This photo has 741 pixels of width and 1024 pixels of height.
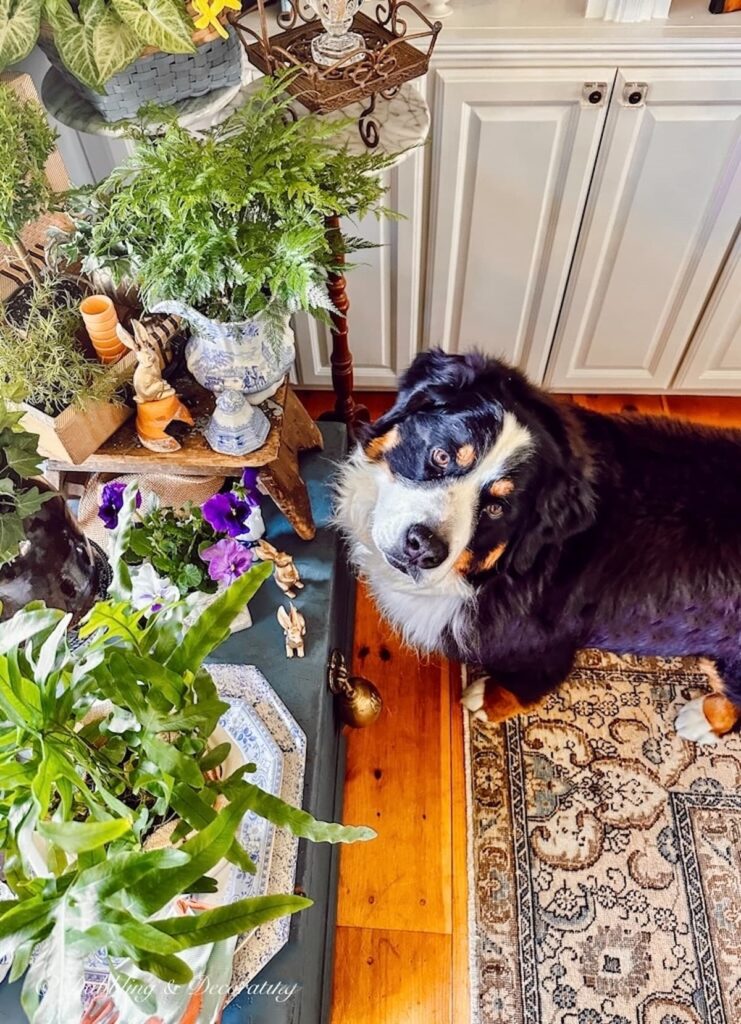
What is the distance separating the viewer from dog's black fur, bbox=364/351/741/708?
3.84 ft

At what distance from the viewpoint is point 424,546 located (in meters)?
1.14

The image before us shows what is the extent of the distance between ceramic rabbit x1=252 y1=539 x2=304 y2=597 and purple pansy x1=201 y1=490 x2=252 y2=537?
7 centimetres

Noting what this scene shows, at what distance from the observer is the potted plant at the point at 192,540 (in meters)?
1.15

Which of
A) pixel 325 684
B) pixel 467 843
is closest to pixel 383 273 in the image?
pixel 325 684

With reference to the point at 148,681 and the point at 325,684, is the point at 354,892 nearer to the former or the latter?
the point at 325,684

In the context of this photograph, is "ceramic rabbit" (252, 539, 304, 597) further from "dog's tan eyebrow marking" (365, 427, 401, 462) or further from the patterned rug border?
the patterned rug border

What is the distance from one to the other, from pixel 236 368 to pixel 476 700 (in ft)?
3.09

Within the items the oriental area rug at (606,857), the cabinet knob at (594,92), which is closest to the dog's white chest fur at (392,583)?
the oriental area rug at (606,857)

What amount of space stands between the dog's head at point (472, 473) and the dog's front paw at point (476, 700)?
45 cm

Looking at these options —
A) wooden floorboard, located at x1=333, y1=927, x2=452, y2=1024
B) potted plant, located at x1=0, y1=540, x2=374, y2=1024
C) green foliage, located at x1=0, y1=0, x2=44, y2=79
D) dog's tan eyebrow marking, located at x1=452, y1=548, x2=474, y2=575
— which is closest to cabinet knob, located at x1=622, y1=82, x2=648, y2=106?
dog's tan eyebrow marking, located at x1=452, y1=548, x2=474, y2=575

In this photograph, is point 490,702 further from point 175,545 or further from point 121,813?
point 121,813

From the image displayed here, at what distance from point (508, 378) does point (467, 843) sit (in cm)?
94

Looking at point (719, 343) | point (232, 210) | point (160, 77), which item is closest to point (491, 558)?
point (232, 210)

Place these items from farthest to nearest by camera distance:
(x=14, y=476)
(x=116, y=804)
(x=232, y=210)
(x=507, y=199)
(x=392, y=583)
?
(x=507, y=199)
(x=392, y=583)
(x=14, y=476)
(x=232, y=210)
(x=116, y=804)
